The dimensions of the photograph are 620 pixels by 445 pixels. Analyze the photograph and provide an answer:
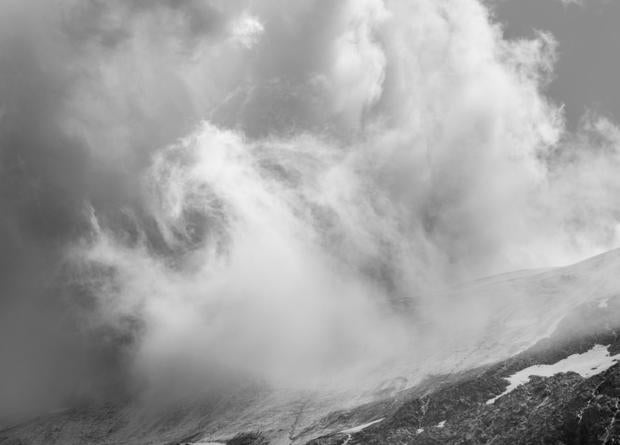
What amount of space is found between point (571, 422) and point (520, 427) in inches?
794

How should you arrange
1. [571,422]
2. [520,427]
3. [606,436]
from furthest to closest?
[520,427]
[571,422]
[606,436]

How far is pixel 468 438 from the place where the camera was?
192375 millimetres

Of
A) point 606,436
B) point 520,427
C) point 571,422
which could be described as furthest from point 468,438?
point 606,436

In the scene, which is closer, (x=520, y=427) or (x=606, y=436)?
(x=606, y=436)

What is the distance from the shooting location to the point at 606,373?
600 ft

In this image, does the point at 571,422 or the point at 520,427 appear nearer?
the point at 571,422

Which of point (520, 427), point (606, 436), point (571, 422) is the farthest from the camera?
point (520, 427)

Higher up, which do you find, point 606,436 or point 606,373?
point 606,373

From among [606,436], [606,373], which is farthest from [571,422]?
[606,373]

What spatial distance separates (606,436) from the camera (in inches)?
5994

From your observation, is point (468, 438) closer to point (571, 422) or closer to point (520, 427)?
point (520, 427)

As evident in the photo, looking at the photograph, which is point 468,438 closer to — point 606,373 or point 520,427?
point 520,427

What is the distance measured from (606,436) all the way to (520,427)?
3385 cm

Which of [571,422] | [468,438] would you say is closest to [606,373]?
[571,422]
